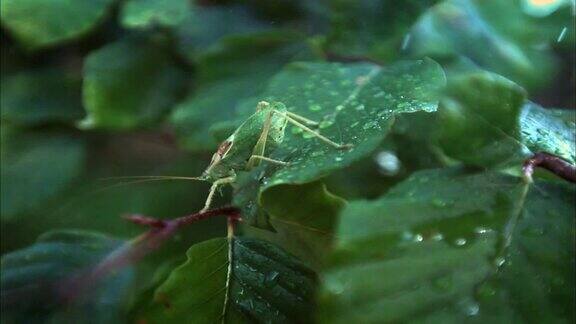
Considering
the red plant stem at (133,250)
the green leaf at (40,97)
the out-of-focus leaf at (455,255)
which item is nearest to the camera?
the out-of-focus leaf at (455,255)

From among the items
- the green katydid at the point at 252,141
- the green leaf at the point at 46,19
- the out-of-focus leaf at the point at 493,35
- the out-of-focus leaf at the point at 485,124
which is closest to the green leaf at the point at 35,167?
the green leaf at the point at 46,19

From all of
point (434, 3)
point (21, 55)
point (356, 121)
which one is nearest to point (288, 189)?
point (356, 121)

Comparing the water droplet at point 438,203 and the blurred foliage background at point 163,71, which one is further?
the blurred foliage background at point 163,71

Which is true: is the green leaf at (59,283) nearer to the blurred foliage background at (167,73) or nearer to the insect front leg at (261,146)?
the blurred foliage background at (167,73)

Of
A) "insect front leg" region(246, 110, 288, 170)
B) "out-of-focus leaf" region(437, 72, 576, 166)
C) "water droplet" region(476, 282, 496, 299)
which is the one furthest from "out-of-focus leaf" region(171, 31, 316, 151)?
"water droplet" region(476, 282, 496, 299)

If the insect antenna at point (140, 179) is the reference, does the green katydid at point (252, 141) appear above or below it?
above

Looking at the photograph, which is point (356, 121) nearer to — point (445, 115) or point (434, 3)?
point (445, 115)

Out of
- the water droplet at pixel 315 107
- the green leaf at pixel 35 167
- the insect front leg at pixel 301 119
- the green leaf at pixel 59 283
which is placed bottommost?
the green leaf at pixel 35 167

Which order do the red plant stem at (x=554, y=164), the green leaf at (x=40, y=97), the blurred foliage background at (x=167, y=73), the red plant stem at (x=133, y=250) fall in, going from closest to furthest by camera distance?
1. the red plant stem at (x=554, y=164)
2. the red plant stem at (x=133, y=250)
3. the blurred foliage background at (x=167, y=73)
4. the green leaf at (x=40, y=97)
